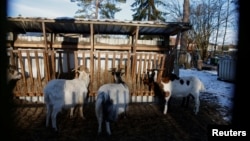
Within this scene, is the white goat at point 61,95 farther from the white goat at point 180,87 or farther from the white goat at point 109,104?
the white goat at point 180,87

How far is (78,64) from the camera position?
9156mm

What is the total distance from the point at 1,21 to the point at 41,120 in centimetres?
599

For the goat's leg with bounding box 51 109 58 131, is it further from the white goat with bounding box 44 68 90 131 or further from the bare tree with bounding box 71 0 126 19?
the bare tree with bounding box 71 0 126 19

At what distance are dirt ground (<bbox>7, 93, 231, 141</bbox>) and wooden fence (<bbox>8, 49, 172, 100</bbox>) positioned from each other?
700 millimetres

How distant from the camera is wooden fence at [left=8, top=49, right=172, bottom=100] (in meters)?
8.49

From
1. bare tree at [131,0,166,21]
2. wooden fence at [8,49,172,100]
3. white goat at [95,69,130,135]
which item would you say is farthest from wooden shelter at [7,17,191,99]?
bare tree at [131,0,166,21]

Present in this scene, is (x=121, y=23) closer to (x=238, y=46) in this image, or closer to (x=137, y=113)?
(x=137, y=113)

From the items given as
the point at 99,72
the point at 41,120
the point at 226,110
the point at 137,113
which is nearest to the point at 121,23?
the point at 99,72
